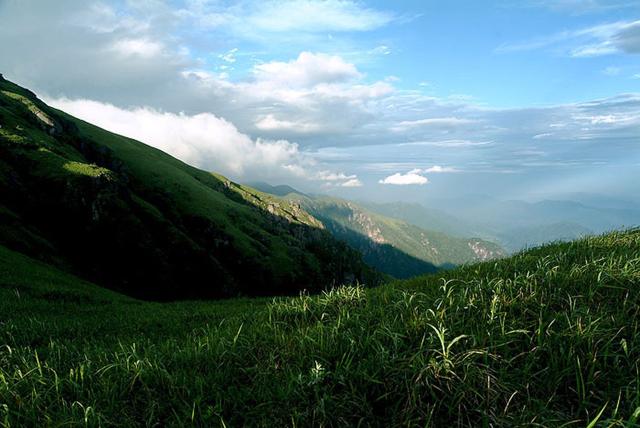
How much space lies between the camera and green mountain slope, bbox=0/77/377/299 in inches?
3110

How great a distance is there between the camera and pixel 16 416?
4094 mm

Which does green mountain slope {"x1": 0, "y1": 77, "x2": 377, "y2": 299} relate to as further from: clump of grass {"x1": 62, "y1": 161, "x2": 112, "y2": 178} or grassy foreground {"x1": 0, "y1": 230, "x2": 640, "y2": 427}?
grassy foreground {"x1": 0, "y1": 230, "x2": 640, "y2": 427}

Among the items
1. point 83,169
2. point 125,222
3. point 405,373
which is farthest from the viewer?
point 125,222

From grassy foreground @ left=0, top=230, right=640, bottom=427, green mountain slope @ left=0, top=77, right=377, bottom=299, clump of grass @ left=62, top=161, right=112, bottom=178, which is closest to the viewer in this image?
grassy foreground @ left=0, top=230, right=640, bottom=427

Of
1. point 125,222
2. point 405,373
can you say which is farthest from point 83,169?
point 405,373

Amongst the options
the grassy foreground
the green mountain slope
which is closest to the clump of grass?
the green mountain slope

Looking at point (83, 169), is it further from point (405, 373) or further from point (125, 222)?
point (405, 373)

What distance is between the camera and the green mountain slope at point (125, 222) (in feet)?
259

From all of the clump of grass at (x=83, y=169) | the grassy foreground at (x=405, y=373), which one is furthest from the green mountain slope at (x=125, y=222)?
the grassy foreground at (x=405, y=373)

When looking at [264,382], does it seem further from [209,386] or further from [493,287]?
[493,287]

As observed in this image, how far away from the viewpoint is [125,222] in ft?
326

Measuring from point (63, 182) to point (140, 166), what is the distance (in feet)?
229

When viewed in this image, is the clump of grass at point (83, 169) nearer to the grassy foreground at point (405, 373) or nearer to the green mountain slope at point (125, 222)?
the green mountain slope at point (125, 222)

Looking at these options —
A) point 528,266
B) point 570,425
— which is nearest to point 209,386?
point 570,425
